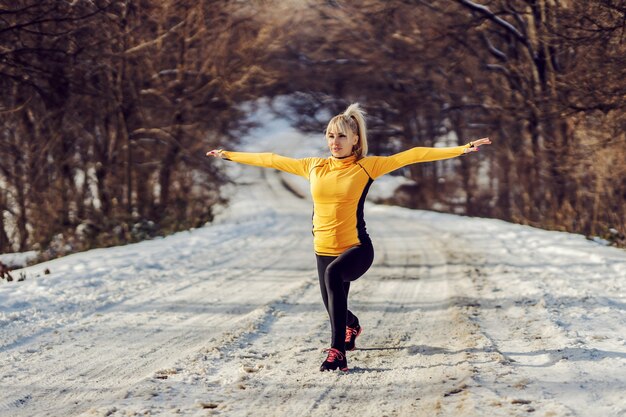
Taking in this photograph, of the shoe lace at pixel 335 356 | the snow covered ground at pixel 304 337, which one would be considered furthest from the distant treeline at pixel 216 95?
the shoe lace at pixel 335 356

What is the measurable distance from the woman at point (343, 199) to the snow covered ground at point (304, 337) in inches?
22.1

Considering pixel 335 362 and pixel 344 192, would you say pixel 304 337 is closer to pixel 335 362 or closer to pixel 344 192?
pixel 335 362

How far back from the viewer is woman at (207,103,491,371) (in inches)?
199

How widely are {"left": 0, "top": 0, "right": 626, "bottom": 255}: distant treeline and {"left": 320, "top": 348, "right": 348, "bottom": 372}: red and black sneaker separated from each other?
22.3ft

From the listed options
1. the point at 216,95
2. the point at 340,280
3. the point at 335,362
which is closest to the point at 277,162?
the point at 340,280

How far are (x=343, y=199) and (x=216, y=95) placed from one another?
15219mm

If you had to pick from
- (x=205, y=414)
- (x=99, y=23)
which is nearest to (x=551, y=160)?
(x=99, y=23)

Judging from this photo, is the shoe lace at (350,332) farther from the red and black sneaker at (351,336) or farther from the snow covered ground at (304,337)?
the snow covered ground at (304,337)

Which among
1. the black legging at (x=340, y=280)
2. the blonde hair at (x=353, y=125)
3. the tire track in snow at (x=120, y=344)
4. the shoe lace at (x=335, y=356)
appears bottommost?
the shoe lace at (x=335, y=356)

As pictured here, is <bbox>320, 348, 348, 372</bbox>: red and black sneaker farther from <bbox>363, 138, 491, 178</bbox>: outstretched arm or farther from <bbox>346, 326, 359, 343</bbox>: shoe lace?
<bbox>363, 138, 491, 178</bbox>: outstretched arm

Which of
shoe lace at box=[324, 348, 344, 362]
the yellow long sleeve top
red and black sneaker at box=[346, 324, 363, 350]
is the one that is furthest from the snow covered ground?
the yellow long sleeve top

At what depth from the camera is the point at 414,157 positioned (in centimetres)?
504

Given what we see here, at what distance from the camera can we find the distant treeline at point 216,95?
11406 mm

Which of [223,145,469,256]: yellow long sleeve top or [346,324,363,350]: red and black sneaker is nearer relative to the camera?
[223,145,469,256]: yellow long sleeve top
